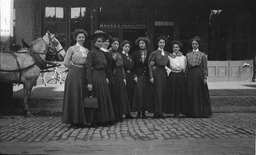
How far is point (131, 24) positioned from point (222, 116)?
306 inches

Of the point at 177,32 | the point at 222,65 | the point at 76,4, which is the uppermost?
the point at 76,4

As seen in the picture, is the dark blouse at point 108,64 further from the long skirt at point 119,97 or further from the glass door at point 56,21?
the glass door at point 56,21

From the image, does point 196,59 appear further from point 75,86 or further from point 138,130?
point 75,86

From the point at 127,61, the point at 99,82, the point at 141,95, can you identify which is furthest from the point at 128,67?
the point at 99,82

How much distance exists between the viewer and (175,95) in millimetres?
8664

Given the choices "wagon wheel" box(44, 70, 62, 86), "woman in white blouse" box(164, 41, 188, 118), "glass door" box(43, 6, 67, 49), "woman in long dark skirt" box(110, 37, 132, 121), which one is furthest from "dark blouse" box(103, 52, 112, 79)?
"glass door" box(43, 6, 67, 49)

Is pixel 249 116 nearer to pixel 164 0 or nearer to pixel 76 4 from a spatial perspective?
pixel 164 0

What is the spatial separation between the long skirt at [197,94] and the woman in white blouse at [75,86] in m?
2.77

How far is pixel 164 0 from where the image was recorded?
15.8 metres

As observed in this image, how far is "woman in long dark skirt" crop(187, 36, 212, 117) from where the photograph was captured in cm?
870

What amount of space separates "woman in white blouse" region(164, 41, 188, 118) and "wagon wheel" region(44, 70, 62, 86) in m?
7.25

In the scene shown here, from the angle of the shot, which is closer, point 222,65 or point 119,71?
point 119,71

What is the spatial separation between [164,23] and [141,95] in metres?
8.05

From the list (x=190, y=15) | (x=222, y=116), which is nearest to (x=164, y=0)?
(x=190, y=15)
